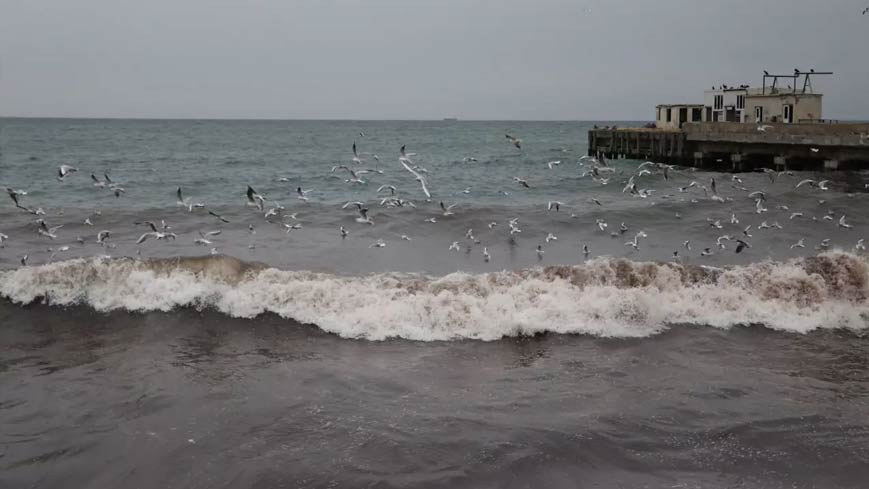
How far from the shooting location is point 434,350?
10789 mm

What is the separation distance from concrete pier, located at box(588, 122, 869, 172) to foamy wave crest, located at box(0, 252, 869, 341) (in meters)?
21.5

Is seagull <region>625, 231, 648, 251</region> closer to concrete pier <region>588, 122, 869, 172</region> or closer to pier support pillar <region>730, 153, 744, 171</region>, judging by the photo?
concrete pier <region>588, 122, 869, 172</region>

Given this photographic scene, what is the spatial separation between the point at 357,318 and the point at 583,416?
5.05 meters

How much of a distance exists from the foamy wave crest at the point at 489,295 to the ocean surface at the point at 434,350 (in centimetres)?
5

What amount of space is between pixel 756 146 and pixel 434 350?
104ft

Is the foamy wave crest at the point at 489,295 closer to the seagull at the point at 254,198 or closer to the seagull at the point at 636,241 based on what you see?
A: the seagull at the point at 254,198

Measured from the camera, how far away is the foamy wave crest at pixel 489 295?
1194 cm

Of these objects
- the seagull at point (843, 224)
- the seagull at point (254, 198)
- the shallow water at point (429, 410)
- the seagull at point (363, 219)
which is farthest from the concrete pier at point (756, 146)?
the shallow water at point (429, 410)

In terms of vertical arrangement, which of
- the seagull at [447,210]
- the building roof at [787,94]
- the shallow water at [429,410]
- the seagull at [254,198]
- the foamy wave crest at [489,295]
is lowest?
the shallow water at [429,410]

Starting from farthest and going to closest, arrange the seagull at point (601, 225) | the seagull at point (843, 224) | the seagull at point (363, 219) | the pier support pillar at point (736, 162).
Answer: the pier support pillar at point (736, 162), the seagull at point (363, 219), the seagull at point (601, 225), the seagull at point (843, 224)

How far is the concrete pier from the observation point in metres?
32.8

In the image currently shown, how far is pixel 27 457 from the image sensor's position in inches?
287

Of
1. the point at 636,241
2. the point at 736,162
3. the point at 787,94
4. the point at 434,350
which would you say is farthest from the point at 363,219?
the point at 787,94

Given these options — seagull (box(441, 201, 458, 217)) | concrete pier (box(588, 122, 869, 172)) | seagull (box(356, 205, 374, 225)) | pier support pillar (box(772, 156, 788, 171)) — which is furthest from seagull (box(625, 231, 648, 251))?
pier support pillar (box(772, 156, 788, 171))
